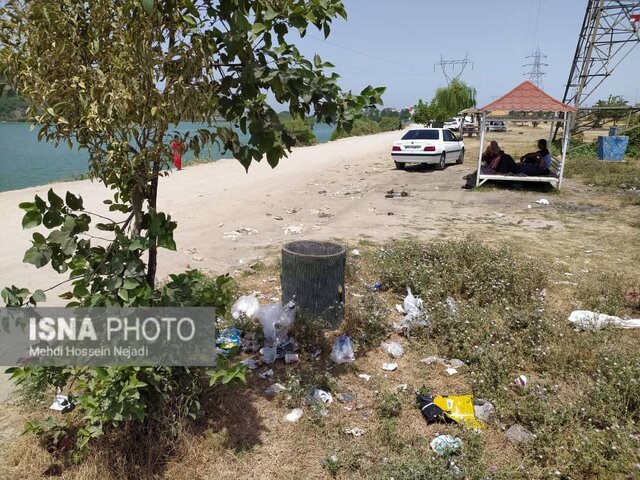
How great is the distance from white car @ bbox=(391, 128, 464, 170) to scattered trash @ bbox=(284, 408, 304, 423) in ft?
49.5

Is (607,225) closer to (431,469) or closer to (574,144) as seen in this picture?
(431,469)

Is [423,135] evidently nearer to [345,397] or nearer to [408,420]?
[345,397]

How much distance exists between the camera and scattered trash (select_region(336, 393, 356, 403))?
3.51 meters

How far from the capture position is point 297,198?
1209cm

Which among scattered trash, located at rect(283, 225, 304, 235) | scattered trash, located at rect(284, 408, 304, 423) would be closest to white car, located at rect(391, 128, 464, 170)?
scattered trash, located at rect(283, 225, 304, 235)

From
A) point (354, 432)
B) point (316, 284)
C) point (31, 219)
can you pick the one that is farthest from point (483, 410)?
point (31, 219)

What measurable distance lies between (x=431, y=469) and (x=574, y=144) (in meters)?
24.1

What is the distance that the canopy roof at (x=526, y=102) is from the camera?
482 inches

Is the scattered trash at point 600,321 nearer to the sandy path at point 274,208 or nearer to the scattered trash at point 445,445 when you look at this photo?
the scattered trash at point 445,445

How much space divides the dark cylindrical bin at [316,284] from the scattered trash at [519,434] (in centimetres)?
185

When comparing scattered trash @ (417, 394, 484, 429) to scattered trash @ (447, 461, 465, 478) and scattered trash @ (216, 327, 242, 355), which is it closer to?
scattered trash @ (447, 461, 465, 478)

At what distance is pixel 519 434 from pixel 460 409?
414 mm

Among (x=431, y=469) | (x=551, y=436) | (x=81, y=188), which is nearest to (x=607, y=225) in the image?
(x=551, y=436)

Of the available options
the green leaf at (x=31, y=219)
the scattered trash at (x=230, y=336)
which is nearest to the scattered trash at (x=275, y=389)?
the scattered trash at (x=230, y=336)
